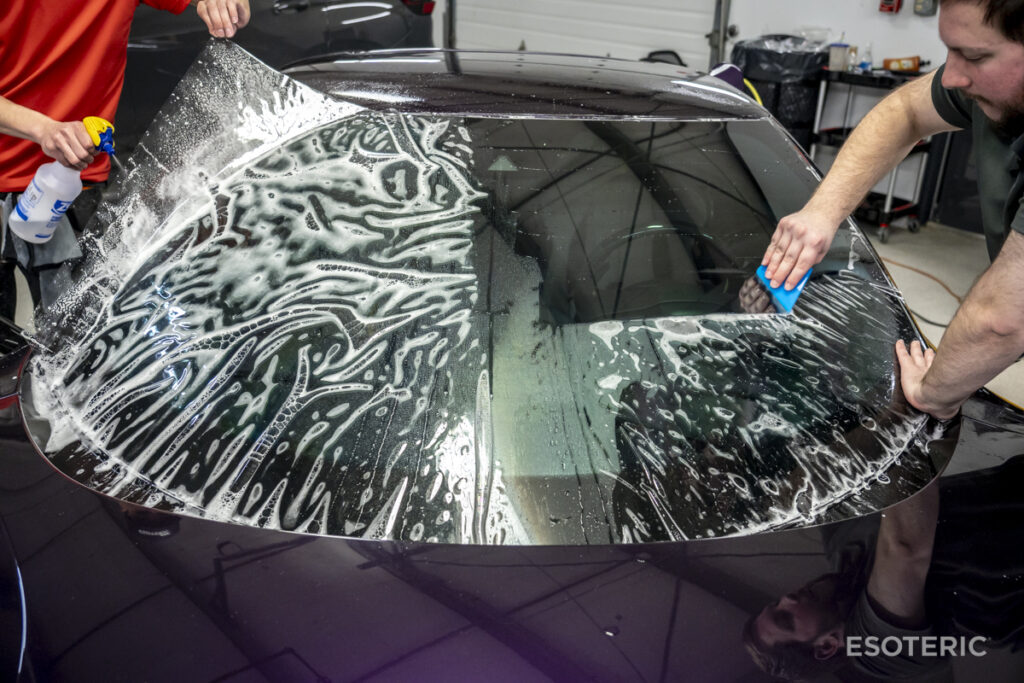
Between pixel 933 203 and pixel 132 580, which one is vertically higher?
pixel 132 580

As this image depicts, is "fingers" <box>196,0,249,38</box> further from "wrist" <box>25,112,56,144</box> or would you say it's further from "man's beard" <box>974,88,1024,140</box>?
"man's beard" <box>974,88,1024,140</box>

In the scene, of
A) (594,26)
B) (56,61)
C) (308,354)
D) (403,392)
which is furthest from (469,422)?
(594,26)

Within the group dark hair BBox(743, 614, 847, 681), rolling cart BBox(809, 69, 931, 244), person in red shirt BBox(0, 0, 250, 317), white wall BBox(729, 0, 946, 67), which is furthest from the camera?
white wall BBox(729, 0, 946, 67)

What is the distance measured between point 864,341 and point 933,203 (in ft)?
11.8

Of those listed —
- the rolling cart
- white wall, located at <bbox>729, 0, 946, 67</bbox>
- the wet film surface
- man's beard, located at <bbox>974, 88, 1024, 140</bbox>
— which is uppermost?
man's beard, located at <bbox>974, 88, 1024, 140</bbox>

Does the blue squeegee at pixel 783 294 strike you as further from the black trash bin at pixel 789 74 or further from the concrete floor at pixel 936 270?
the black trash bin at pixel 789 74

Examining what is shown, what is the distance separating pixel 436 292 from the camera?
4.31 feet

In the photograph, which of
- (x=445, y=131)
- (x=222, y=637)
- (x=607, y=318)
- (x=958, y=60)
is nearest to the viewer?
(x=222, y=637)

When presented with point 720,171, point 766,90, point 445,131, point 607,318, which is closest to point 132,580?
point 607,318

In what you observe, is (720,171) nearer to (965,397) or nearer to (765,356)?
(765,356)

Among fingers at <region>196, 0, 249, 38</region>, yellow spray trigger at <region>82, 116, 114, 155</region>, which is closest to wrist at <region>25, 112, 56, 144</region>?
yellow spray trigger at <region>82, 116, 114, 155</region>

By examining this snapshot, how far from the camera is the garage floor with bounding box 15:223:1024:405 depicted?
10.0ft

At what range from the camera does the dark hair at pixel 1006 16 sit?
1.05 metres

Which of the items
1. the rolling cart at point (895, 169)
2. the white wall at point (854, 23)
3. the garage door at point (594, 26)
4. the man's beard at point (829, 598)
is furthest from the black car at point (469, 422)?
the garage door at point (594, 26)
